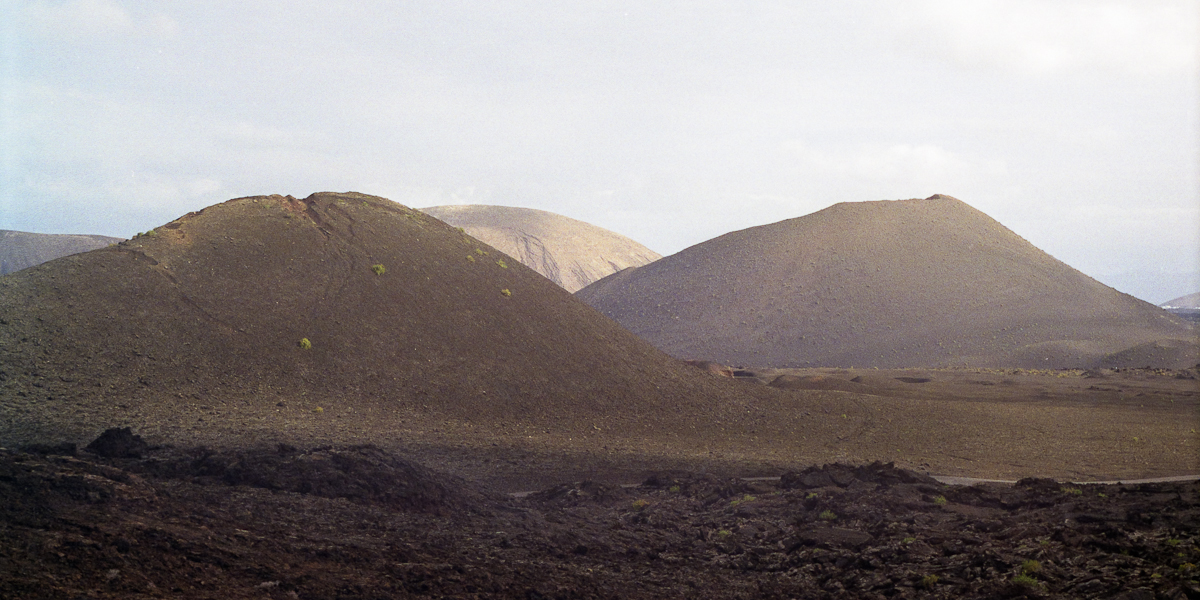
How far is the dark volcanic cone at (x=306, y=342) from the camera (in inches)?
933

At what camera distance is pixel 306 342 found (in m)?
27.7

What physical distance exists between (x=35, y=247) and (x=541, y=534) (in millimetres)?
110803

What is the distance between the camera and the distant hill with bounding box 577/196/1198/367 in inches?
2749

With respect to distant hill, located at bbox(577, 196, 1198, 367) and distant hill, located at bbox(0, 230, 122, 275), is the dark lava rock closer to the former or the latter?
distant hill, located at bbox(577, 196, 1198, 367)

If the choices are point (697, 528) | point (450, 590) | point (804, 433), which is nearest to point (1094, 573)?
point (697, 528)

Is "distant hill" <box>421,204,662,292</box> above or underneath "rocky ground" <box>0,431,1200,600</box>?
above

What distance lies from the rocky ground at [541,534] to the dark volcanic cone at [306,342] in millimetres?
4760

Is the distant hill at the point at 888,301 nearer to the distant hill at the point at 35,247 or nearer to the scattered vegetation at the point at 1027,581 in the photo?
the scattered vegetation at the point at 1027,581

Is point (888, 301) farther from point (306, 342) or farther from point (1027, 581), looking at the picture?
point (1027, 581)

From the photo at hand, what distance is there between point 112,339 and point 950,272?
7799 centimetres

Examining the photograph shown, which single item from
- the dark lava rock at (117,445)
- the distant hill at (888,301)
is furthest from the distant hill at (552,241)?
the dark lava rock at (117,445)

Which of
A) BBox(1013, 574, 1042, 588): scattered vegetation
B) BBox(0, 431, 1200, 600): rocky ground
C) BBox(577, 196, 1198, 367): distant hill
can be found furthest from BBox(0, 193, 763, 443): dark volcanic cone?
BBox(577, 196, 1198, 367): distant hill

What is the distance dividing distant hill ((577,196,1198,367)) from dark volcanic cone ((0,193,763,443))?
4162 cm

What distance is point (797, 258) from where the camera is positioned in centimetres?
9031
